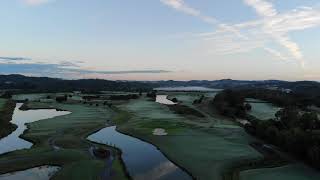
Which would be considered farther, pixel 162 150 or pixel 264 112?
pixel 264 112

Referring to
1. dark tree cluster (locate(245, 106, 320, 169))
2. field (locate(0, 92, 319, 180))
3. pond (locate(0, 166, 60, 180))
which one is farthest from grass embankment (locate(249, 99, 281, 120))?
pond (locate(0, 166, 60, 180))

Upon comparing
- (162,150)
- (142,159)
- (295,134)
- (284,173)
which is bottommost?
(284,173)

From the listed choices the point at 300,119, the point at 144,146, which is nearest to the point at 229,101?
the point at 300,119

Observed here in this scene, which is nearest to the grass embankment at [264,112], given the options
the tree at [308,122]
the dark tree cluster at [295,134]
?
the dark tree cluster at [295,134]

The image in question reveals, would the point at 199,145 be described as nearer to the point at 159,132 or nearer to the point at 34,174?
the point at 159,132

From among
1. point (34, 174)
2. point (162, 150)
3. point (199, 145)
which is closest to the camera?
point (34, 174)

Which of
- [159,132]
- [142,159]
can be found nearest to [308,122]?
[159,132]

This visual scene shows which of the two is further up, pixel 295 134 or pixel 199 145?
pixel 295 134
